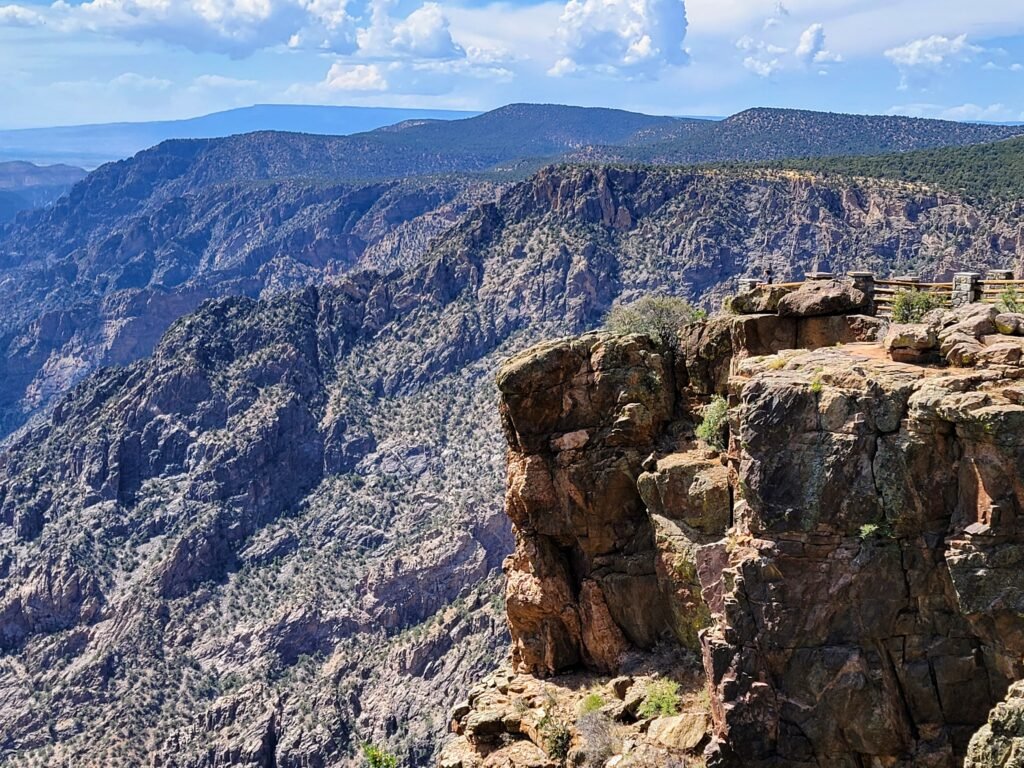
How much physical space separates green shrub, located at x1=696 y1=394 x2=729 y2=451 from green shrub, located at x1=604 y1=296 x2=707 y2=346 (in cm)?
342

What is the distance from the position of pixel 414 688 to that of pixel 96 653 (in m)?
47.6

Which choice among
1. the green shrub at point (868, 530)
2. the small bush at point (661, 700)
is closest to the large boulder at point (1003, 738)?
the green shrub at point (868, 530)

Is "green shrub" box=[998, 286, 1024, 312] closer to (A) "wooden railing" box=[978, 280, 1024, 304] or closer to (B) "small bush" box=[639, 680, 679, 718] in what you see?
(A) "wooden railing" box=[978, 280, 1024, 304]

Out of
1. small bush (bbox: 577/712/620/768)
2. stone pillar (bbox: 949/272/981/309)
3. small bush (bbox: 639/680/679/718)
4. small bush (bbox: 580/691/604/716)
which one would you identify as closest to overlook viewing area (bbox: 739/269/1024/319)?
stone pillar (bbox: 949/272/981/309)

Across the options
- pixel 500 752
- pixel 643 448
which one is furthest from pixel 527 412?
pixel 500 752

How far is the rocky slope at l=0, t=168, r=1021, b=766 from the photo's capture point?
10681 centimetres

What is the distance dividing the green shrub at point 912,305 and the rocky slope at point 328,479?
7077 cm

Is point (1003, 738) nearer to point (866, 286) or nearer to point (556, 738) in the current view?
point (556, 738)

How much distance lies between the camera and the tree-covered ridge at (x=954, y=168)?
452ft

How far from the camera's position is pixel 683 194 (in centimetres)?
16675

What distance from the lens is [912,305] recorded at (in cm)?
2669

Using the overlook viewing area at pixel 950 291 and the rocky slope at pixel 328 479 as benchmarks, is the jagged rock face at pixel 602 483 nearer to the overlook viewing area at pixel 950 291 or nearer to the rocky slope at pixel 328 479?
the overlook viewing area at pixel 950 291

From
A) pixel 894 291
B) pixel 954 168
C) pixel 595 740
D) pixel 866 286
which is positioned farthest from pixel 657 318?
pixel 954 168

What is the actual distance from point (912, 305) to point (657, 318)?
1172 centimetres
